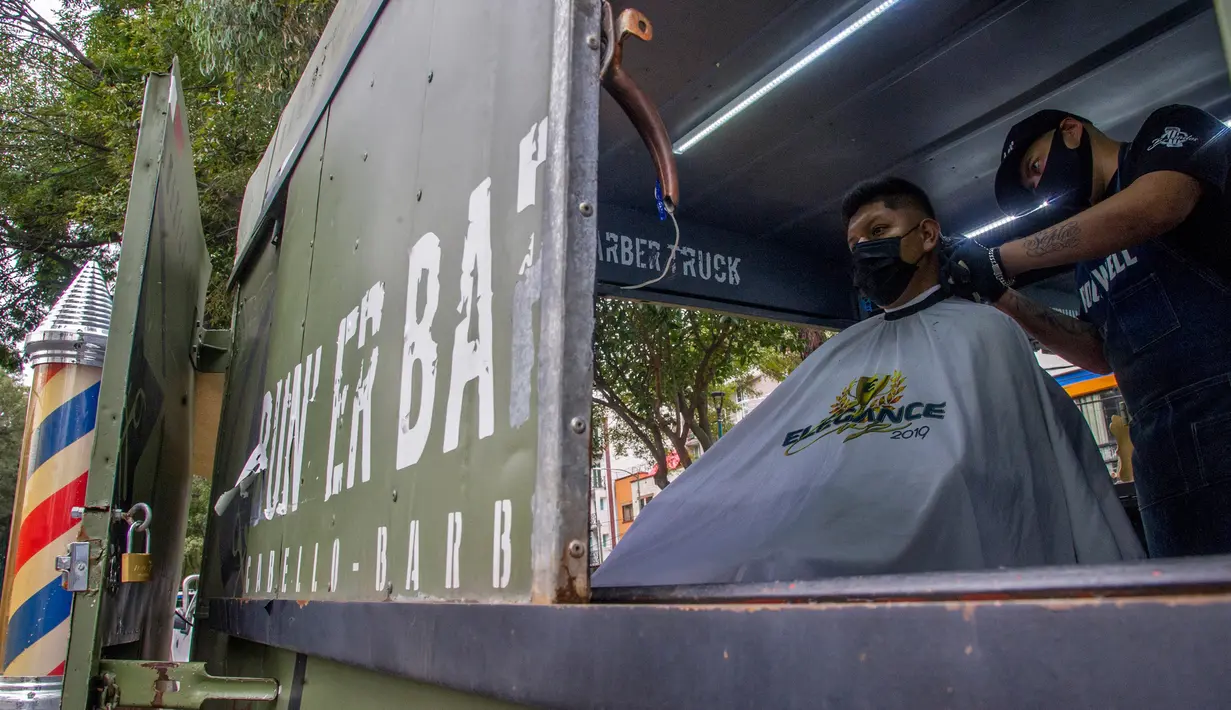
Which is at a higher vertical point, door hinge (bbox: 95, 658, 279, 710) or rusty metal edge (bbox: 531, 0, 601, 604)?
rusty metal edge (bbox: 531, 0, 601, 604)

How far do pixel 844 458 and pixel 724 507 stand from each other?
0.91 ft

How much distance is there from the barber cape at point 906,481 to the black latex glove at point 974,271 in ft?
0.67

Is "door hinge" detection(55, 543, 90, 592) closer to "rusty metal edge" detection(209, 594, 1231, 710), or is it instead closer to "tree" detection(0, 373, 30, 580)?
"rusty metal edge" detection(209, 594, 1231, 710)

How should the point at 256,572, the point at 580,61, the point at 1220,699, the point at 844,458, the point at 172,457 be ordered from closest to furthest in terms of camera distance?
the point at 1220,699 < the point at 580,61 < the point at 844,458 < the point at 256,572 < the point at 172,457

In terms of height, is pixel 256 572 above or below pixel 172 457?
below

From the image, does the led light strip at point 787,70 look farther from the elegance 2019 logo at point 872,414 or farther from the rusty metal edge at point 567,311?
the rusty metal edge at point 567,311

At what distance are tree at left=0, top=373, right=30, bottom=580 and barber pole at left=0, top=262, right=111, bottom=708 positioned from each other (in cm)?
2326

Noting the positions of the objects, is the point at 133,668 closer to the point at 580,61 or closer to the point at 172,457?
the point at 172,457

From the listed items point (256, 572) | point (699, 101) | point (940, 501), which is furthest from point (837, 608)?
point (699, 101)

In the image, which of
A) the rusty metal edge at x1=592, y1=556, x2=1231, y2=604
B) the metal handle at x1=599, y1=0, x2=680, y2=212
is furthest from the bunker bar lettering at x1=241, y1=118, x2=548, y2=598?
the rusty metal edge at x1=592, y1=556, x2=1231, y2=604

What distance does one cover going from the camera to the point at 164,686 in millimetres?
2068

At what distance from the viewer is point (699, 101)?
3.19 metres

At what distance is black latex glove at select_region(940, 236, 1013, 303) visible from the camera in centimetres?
176

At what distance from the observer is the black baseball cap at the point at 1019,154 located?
206cm
